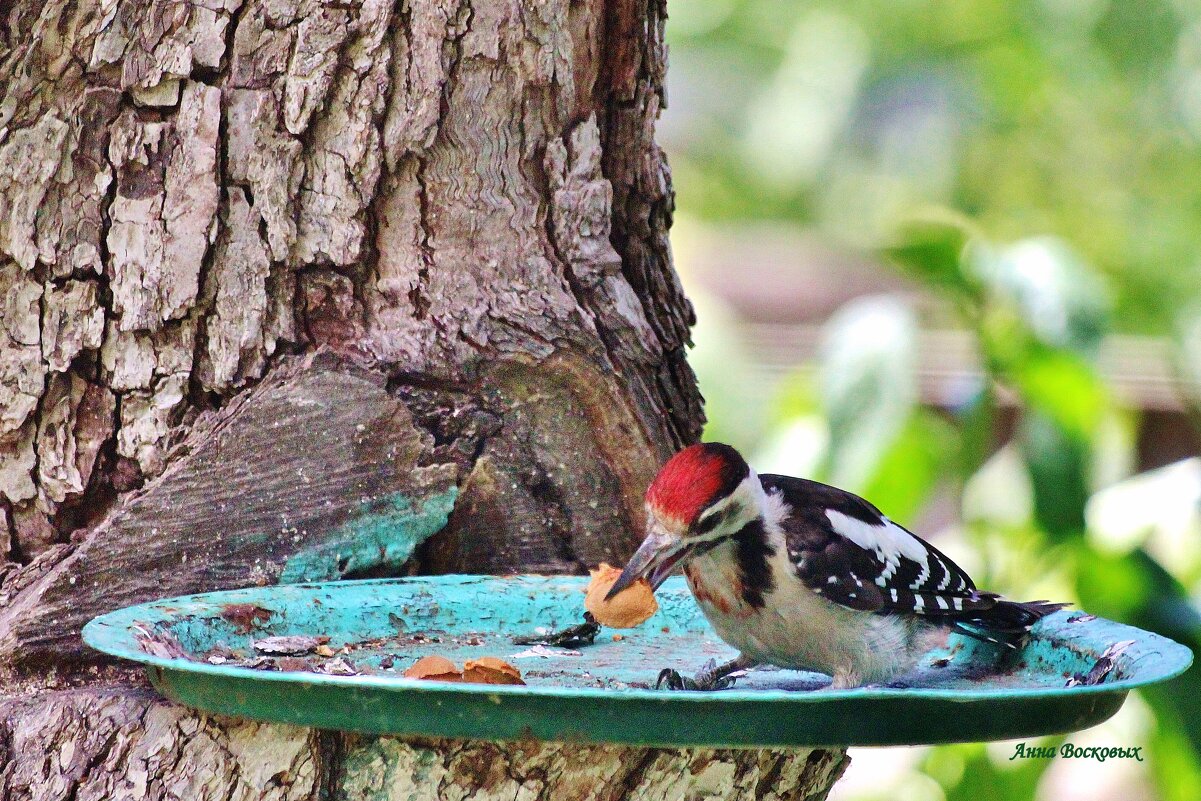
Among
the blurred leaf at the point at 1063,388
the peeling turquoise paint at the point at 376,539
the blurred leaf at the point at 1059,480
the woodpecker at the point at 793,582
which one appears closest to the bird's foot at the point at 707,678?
the woodpecker at the point at 793,582

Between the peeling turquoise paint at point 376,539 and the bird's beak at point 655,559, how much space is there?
0.57m

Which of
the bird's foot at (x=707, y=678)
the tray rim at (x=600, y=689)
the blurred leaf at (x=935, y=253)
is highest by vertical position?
the blurred leaf at (x=935, y=253)

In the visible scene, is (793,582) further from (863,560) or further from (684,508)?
(684,508)

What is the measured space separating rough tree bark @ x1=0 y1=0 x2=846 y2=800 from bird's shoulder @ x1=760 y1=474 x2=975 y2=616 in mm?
315

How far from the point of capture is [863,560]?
2582 mm

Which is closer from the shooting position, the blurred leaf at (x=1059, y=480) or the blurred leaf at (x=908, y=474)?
the blurred leaf at (x=1059, y=480)

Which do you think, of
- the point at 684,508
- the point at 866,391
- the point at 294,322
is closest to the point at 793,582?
the point at 684,508

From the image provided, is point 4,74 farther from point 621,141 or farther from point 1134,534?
point 1134,534

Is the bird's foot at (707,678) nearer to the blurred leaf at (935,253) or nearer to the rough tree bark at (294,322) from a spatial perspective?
the rough tree bark at (294,322)

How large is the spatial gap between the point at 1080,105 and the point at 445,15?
9.91 metres

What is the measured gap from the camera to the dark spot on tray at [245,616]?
242cm

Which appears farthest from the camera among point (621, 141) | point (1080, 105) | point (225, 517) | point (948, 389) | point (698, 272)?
→ point (698, 272)

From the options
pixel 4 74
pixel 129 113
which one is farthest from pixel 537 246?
pixel 4 74

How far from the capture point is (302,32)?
9.01 ft
